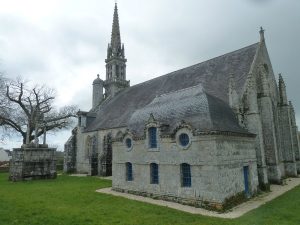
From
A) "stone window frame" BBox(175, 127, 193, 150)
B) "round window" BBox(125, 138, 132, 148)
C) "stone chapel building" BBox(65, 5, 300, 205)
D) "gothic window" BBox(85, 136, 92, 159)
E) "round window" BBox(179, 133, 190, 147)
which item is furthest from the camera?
"gothic window" BBox(85, 136, 92, 159)

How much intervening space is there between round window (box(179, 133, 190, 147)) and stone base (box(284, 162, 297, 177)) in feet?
52.5

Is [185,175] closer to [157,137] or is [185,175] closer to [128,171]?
[157,137]

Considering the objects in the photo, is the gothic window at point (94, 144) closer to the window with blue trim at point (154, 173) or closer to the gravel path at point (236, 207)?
the gravel path at point (236, 207)

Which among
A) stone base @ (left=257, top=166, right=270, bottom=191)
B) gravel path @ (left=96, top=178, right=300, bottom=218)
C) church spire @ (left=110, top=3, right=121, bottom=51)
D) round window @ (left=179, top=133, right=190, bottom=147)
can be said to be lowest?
gravel path @ (left=96, top=178, right=300, bottom=218)

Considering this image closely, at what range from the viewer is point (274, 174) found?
20.6 m

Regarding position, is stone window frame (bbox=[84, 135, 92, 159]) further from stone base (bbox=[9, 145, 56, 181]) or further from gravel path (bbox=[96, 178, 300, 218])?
gravel path (bbox=[96, 178, 300, 218])

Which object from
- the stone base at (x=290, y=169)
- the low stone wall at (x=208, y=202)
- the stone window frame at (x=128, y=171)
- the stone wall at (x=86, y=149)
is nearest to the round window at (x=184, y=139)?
the low stone wall at (x=208, y=202)

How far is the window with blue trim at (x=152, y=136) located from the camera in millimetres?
17438

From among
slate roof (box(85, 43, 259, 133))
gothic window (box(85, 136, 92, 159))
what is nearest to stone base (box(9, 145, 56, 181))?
gothic window (box(85, 136, 92, 159))

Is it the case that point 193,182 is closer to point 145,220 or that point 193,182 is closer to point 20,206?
point 145,220

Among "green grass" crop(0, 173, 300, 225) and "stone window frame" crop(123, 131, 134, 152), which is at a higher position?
Result: "stone window frame" crop(123, 131, 134, 152)

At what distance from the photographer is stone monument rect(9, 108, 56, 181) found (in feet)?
86.3

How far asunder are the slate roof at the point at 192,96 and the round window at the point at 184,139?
0.96 m

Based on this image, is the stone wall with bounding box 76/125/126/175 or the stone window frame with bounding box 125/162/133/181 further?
the stone wall with bounding box 76/125/126/175
